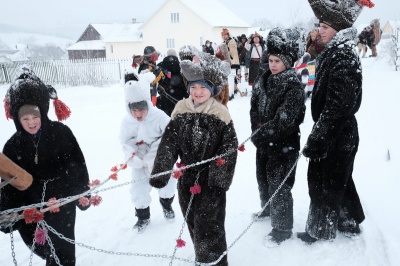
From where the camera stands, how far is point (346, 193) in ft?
10.0

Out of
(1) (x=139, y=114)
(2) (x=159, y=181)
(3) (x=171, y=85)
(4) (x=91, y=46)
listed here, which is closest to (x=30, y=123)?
(2) (x=159, y=181)

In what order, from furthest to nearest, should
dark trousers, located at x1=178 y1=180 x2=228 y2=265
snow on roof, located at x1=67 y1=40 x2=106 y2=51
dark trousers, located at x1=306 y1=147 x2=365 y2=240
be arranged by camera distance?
Answer: snow on roof, located at x1=67 y1=40 x2=106 y2=51, dark trousers, located at x1=306 y1=147 x2=365 y2=240, dark trousers, located at x1=178 y1=180 x2=228 y2=265

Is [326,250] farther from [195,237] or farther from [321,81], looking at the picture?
[321,81]

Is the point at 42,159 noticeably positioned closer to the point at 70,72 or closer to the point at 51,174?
the point at 51,174

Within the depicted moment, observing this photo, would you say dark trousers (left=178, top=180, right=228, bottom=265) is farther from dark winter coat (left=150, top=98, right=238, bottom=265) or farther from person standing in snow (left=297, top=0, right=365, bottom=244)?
person standing in snow (left=297, top=0, right=365, bottom=244)

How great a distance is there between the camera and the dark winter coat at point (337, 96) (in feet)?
8.41

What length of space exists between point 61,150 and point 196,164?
116cm

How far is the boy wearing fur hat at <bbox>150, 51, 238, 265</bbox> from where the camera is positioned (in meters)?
2.48

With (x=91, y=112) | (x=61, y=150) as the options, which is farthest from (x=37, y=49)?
(x=61, y=150)

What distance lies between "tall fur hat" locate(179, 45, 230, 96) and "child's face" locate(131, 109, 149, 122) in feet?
3.62

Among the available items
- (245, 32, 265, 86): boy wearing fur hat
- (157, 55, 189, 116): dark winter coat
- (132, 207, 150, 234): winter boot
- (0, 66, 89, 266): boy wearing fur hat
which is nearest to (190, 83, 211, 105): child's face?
(0, 66, 89, 266): boy wearing fur hat

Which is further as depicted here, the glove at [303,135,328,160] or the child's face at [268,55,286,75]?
the child's face at [268,55,286,75]

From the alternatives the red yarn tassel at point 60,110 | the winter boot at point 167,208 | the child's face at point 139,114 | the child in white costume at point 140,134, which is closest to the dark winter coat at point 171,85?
the child in white costume at point 140,134

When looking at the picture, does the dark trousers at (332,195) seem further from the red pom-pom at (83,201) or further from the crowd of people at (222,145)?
the red pom-pom at (83,201)
